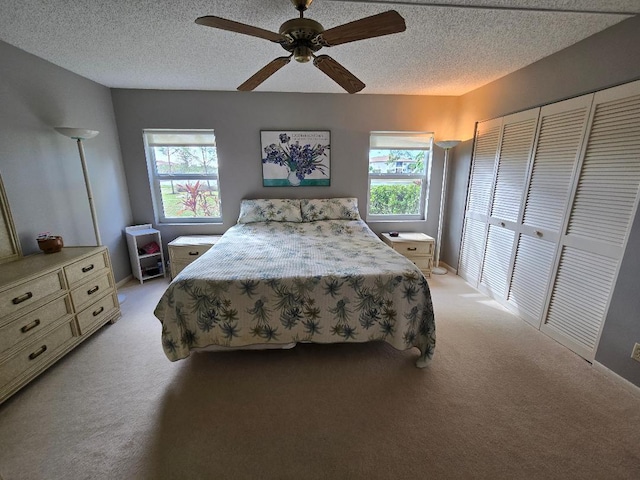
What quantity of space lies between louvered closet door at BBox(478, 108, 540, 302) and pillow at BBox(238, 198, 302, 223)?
2181mm

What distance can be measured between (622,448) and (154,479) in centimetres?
221

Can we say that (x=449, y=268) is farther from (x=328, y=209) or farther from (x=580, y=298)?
(x=328, y=209)

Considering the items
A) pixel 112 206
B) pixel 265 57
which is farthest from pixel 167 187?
pixel 265 57

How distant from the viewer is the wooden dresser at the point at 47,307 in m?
1.49

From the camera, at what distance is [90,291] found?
6.75 feet

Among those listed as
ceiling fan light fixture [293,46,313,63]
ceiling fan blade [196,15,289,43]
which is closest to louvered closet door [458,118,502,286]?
ceiling fan light fixture [293,46,313,63]

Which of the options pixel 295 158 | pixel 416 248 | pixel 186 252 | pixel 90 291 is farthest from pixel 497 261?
pixel 90 291

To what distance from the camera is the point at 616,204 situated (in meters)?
1.69

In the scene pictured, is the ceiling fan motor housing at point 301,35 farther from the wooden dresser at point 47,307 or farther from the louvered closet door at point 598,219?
the wooden dresser at point 47,307

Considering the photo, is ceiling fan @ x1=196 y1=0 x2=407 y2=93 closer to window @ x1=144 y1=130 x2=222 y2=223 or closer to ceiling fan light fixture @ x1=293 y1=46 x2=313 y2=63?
ceiling fan light fixture @ x1=293 y1=46 x2=313 y2=63

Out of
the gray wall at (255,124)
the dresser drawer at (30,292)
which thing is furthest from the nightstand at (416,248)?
the dresser drawer at (30,292)

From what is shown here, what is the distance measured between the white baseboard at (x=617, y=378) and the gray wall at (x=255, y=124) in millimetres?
2454

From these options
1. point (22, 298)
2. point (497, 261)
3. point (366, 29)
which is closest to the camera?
point (366, 29)

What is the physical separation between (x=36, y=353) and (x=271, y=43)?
2640 millimetres
